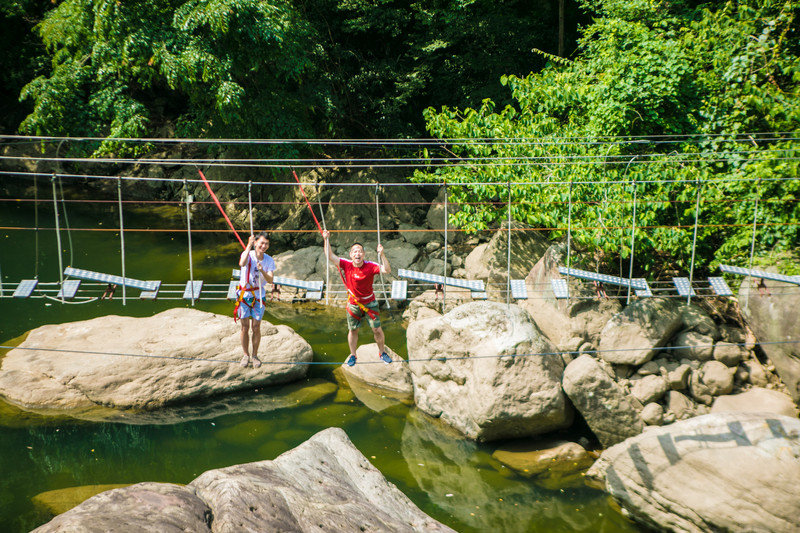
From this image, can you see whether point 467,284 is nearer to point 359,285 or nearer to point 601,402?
point 359,285

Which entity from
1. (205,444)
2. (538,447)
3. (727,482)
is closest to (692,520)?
(727,482)

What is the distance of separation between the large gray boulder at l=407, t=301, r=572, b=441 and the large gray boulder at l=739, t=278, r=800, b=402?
9.40ft

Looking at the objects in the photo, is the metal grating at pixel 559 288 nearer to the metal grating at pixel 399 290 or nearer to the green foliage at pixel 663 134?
the green foliage at pixel 663 134

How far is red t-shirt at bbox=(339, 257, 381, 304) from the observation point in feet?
22.8

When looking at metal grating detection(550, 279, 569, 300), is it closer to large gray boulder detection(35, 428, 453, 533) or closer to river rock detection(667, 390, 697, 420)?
river rock detection(667, 390, 697, 420)

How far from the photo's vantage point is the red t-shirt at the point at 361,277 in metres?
6.95

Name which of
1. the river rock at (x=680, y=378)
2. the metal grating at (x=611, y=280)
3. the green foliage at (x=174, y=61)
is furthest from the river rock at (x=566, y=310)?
the green foliage at (x=174, y=61)

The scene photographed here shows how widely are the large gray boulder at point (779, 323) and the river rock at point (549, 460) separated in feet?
9.75

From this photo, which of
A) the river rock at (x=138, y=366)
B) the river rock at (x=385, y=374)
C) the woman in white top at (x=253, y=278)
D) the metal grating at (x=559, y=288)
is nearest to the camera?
the woman in white top at (x=253, y=278)

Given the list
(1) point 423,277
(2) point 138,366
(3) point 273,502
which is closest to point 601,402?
(1) point 423,277

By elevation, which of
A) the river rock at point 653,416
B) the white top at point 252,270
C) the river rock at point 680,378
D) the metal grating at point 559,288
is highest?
the white top at point 252,270

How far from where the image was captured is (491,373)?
875 centimetres

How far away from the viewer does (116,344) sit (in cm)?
1012

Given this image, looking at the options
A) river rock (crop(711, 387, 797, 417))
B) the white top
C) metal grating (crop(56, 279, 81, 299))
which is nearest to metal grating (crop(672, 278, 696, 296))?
river rock (crop(711, 387, 797, 417))
